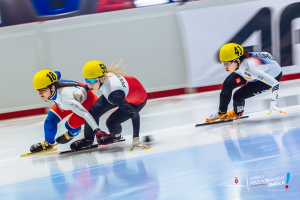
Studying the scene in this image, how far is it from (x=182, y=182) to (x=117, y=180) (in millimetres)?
513

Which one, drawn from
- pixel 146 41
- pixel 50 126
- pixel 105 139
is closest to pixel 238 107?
pixel 105 139

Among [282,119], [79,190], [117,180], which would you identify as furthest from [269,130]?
[79,190]

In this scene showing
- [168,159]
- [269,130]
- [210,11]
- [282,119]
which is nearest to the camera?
[168,159]

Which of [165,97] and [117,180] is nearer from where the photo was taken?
[117,180]

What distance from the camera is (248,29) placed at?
20.4 feet

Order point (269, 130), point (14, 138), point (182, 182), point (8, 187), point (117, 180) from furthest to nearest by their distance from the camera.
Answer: point (14, 138) < point (269, 130) < point (8, 187) < point (117, 180) < point (182, 182)

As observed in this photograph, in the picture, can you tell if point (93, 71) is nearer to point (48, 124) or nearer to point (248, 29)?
point (48, 124)

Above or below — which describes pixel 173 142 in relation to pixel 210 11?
below

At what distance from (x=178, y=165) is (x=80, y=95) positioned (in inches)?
53.8

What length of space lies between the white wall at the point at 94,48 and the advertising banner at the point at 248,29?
257 millimetres

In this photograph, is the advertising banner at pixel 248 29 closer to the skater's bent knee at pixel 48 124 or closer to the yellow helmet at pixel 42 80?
the skater's bent knee at pixel 48 124

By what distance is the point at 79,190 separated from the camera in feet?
7.75

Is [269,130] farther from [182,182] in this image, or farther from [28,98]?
[28,98]

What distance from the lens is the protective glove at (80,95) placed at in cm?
338
